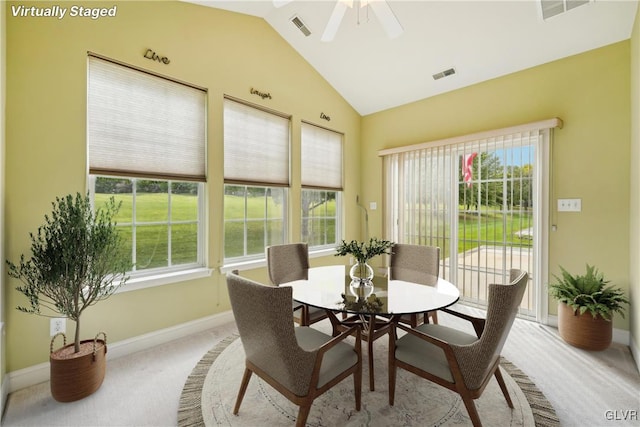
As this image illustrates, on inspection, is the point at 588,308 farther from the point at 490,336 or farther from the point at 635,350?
the point at 490,336

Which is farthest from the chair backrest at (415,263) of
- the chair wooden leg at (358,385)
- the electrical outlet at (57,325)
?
the electrical outlet at (57,325)

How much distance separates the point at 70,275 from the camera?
1883 millimetres

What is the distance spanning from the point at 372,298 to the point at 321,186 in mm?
2461

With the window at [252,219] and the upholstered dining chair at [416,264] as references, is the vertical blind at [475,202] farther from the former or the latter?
the window at [252,219]

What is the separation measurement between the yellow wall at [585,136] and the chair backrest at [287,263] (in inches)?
104

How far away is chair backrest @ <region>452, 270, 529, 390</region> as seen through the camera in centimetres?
141

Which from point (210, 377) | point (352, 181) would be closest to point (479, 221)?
point (352, 181)

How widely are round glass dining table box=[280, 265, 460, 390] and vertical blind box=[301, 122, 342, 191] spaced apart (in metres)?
1.89

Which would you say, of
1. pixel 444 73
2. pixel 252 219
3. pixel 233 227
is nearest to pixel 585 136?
pixel 444 73

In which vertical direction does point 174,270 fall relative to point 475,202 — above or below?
below

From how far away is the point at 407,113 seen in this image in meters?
4.15

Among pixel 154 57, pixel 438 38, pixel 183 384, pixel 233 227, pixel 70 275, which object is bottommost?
pixel 183 384

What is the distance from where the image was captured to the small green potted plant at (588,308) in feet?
8.05

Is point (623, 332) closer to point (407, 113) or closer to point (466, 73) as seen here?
point (466, 73)
